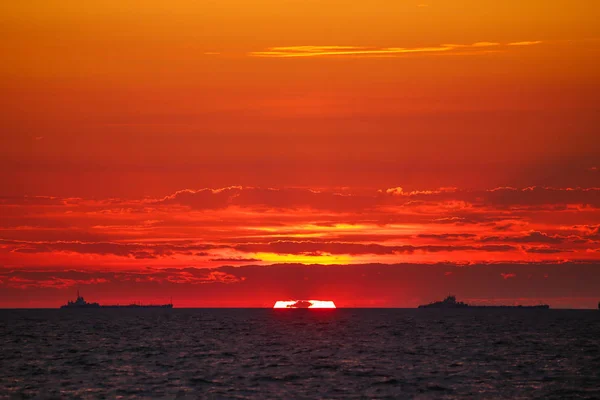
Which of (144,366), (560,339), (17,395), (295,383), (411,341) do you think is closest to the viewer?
(17,395)

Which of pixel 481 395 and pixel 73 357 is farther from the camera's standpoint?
pixel 73 357

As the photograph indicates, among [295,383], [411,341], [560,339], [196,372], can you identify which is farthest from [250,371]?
[560,339]

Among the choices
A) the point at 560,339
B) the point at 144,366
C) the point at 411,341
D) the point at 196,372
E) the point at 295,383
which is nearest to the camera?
the point at 295,383

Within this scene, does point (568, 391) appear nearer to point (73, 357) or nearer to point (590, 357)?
point (590, 357)

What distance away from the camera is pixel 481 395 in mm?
73812

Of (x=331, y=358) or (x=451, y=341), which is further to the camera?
(x=451, y=341)

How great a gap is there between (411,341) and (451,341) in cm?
705

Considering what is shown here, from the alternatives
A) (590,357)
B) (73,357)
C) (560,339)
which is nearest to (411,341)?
(560,339)

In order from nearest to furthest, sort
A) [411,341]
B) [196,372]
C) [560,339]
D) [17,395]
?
[17,395] → [196,372] → [411,341] → [560,339]

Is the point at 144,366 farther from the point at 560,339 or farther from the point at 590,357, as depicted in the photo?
the point at 560,339

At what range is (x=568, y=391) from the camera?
251 ft

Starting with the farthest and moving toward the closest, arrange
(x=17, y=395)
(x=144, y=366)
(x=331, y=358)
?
1. (x=331, y=358)
2. (x=144, y=366)
3. (x=17, y=395)

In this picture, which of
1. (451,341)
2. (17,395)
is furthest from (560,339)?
(17,395)

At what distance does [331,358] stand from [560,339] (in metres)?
66.5
